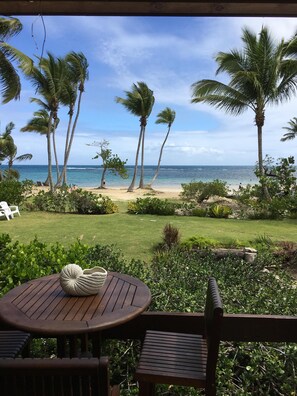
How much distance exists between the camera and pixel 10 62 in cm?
1330

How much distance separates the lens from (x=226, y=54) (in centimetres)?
1638

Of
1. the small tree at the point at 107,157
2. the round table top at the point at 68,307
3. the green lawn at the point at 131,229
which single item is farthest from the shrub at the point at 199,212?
the small tree at the point at 107,157

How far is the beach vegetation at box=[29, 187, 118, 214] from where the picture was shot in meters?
13.4

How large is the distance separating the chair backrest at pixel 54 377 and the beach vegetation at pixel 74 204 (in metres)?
12.2

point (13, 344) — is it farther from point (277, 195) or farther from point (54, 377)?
point (277, 195)

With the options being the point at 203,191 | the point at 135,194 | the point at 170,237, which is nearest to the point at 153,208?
the point at 203,191

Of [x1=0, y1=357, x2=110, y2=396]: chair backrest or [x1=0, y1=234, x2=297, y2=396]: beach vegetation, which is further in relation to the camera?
[x1=0, y1=234, x2=297, y2=396]: beach vegetation

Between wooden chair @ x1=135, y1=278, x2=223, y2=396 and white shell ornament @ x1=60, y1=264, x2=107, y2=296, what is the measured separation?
50cm

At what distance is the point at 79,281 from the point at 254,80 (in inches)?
598

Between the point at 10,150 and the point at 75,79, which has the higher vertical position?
the point at 75,79

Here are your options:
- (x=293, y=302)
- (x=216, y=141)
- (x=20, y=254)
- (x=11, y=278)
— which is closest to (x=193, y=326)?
(x=293, y=302)

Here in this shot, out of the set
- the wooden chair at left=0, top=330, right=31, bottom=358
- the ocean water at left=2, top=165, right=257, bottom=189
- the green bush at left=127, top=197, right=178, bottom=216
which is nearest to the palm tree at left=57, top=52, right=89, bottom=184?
→ the green bush at left=127, top=197, right=178, bottom=216

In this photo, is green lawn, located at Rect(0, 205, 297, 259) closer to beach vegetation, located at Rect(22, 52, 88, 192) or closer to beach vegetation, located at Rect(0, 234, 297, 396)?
beach vegetation, located at Rect(0, 234, 297, 396)

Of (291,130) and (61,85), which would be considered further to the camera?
(291,130)
